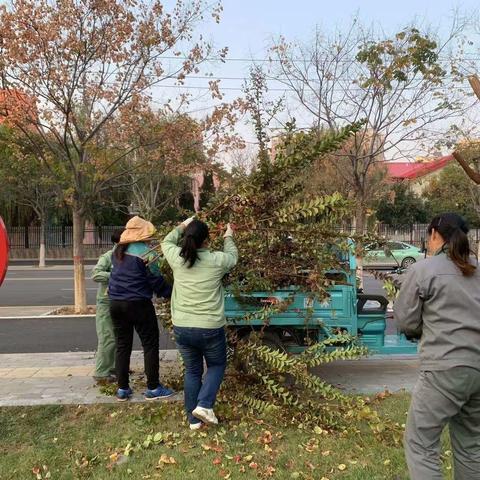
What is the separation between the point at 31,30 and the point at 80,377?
6.08 m

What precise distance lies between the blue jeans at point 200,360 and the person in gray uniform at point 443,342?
1.79m

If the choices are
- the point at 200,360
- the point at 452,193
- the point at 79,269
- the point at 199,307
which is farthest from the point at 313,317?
the point at 452,193

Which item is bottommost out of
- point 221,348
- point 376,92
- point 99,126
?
point 221,348

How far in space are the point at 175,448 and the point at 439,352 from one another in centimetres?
224

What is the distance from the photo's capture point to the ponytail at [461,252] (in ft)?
9.43

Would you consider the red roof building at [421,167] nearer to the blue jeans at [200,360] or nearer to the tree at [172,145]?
the tree at [172,145]

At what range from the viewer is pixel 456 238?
2.93m

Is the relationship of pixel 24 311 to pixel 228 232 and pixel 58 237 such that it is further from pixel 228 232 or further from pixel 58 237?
pixel 58 237

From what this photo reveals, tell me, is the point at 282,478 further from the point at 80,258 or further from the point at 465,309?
the point at 80,258

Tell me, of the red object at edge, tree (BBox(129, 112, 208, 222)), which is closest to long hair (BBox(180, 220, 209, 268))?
the red object at edge

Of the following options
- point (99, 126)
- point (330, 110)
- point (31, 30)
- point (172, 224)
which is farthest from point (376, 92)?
point (172, 224)

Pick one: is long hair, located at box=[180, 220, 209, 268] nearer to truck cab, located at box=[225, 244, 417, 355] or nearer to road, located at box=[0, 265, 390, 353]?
truck cab, located at box=[225, 244, 417, 355]

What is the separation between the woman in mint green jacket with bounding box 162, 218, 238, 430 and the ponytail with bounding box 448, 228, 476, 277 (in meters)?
1.90

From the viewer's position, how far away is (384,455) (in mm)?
4016
